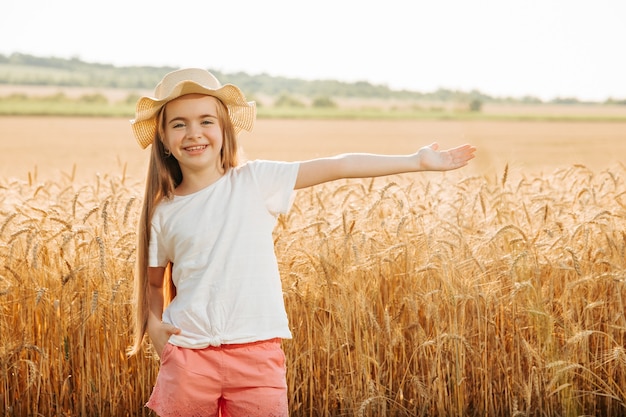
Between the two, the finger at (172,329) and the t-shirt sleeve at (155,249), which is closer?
the finger at (172,329)

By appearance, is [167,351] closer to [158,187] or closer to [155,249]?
[155,249]

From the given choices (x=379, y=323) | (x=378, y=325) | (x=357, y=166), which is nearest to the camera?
(x=357, y=166)

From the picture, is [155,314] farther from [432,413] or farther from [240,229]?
[432,413]

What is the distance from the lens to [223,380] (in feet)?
9.07

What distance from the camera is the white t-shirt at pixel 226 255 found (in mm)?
2777

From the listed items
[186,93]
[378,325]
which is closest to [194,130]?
[186,93]

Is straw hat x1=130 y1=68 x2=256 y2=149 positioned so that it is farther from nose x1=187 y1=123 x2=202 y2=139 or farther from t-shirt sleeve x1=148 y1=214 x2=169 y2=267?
t-shirt sleeve x1=148 y1=214 x2=169 y2=267

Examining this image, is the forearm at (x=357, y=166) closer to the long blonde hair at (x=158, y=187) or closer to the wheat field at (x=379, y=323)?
the long blonde hair at (x=158, y=187)

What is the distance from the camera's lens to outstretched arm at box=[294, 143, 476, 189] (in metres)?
2.90

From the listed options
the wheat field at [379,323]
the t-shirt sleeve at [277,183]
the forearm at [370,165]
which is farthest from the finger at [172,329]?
the wheat field at [379,323]

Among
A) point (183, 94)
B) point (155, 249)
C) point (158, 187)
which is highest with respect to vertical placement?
point (183, 94)

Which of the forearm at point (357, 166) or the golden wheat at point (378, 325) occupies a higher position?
the forearm at point (357, 166)

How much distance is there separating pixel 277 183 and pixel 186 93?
0.47m

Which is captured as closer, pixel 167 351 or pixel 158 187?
pixel 167 351
